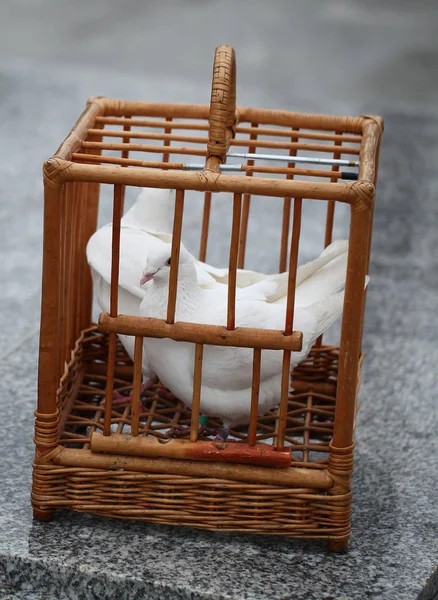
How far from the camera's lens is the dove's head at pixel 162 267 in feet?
4.38

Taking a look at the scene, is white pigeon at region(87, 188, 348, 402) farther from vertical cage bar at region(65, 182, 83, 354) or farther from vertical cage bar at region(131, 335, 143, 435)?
vertical cage bar at region(131, 335, 143, 435)

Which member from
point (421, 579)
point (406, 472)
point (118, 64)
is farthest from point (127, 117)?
point (118, 64)

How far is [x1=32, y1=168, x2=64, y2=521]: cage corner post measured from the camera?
1.20m

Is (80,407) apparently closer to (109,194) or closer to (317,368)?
(317,368)

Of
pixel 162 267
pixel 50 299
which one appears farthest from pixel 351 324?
pixel 50 299

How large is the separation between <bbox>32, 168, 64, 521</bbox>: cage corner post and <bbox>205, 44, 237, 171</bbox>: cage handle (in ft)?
0.69

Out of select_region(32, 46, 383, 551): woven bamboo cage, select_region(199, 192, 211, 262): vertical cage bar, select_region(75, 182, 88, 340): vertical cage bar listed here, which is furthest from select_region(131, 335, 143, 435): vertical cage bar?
select_region(199, 192, 211, 262): vertical cage bar

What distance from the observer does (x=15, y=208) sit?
104 inches

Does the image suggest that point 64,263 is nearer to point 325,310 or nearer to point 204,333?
point 204,333

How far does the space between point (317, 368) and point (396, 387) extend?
223 millimetres

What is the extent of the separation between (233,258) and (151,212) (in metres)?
0.50

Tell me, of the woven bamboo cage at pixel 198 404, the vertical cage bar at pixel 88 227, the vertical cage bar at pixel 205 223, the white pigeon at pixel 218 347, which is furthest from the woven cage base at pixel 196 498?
the vertical cage bar at pixel 205 223

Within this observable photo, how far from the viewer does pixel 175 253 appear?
121cm

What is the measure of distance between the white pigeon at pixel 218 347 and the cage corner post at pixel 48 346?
6.1 inches
